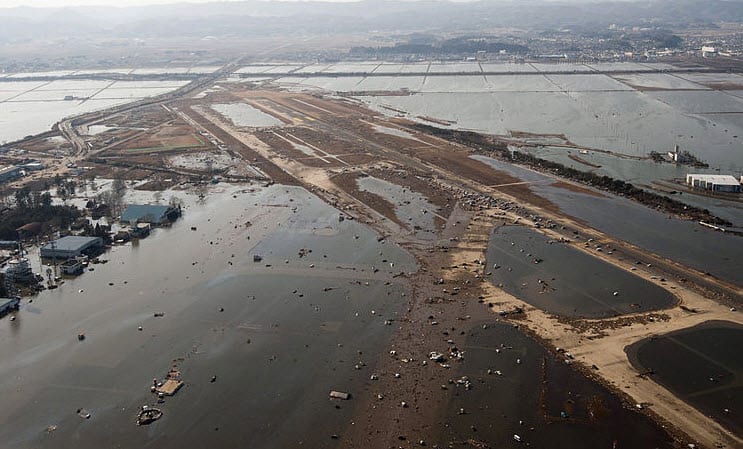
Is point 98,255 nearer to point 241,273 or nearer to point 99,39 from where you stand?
point 241,273

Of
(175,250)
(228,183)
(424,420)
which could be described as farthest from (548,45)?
(424,420)

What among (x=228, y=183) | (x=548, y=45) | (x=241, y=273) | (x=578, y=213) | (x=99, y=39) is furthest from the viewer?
(x=99, y=39)

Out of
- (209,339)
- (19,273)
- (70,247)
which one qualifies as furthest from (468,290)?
(19,273)

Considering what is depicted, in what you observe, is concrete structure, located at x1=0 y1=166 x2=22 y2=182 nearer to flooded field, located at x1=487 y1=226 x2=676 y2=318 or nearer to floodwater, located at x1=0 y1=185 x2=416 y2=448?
floodwater, located at x1=0 y1=185 x2=416 y2=448

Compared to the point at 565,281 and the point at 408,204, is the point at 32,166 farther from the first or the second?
the point at 565,281

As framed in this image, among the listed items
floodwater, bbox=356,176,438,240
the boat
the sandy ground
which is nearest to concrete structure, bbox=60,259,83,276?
the boat

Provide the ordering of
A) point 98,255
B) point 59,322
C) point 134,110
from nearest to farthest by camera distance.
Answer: point 59,322 < point 98,255 < point 134,110
